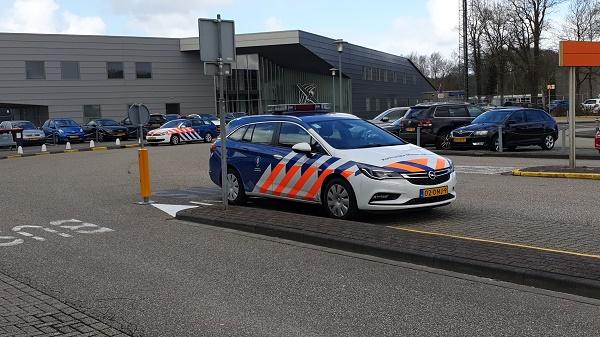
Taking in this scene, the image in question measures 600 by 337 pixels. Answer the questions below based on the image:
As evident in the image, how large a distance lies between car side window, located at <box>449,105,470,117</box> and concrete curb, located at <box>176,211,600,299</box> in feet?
51.0

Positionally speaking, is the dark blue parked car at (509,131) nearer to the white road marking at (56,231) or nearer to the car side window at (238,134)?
the car side window at (238,134)

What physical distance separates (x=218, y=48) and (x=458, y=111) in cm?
1485

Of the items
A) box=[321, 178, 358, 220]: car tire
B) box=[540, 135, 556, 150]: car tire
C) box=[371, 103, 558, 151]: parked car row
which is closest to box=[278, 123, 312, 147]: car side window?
box=[321, 178, 358, 220]: car tire

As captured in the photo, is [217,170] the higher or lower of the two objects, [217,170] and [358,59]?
the lower

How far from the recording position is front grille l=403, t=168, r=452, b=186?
8539mm

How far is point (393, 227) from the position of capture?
8.52 meters

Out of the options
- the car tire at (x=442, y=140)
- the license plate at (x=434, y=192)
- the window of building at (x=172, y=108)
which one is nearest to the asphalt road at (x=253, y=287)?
the license plate at (x=434, y=192)

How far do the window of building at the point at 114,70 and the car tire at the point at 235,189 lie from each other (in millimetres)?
46767

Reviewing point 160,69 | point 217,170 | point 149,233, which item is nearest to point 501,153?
point 217,170

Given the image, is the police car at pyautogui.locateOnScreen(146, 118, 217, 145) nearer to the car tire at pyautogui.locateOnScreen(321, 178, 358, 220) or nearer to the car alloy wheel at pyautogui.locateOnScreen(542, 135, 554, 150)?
the car alloy wheel at pyautogui.locateOnScreen(542, 135, 554, 150)

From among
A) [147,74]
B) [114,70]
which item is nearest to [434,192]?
[114,70]

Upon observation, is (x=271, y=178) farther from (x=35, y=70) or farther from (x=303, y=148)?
(x=35, y=70)

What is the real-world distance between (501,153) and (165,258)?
1470cm

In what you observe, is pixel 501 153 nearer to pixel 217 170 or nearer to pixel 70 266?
pixel 217 170
